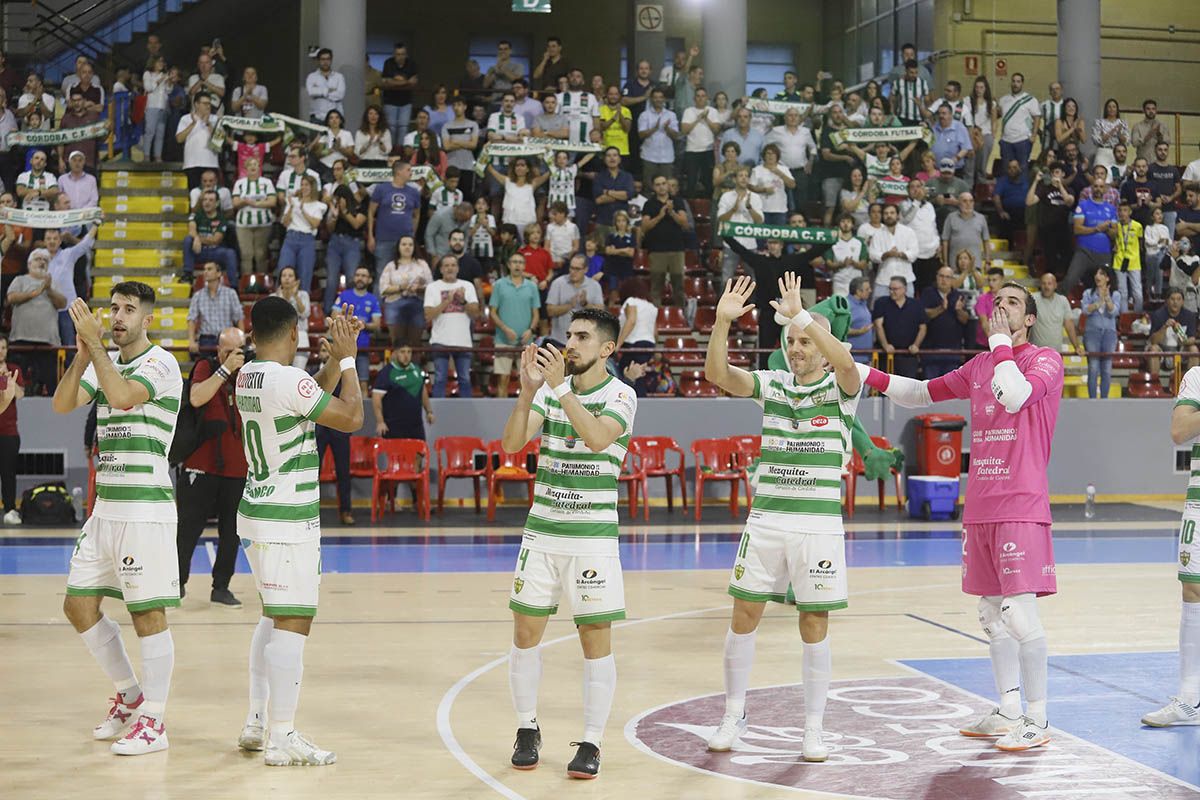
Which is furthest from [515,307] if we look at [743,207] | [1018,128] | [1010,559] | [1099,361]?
[1010,559]

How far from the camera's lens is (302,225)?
1922 centimetres

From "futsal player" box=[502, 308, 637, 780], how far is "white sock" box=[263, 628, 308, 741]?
3.48ft

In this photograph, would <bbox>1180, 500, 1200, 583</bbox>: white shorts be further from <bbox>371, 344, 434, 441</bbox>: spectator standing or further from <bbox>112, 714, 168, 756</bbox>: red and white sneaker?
<bbox>371, 344, 434, 441</bbox>: spectator standing

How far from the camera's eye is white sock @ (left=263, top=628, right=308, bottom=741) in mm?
6938

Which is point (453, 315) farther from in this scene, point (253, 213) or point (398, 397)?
point (253, 213)

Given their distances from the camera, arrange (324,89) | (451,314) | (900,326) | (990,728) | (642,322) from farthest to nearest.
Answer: (324,89)
(900,326)
(642,322)
(451,314)
(990,728)

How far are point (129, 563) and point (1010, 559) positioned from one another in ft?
14.9

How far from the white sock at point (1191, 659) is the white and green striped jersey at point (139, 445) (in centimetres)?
560

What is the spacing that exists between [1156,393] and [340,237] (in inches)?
470

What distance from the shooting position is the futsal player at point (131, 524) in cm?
727

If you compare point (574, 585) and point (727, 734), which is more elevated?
point (574, 585)

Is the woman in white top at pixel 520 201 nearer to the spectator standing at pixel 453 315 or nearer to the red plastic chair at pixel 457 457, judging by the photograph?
the spectator standing at pixel 453 315

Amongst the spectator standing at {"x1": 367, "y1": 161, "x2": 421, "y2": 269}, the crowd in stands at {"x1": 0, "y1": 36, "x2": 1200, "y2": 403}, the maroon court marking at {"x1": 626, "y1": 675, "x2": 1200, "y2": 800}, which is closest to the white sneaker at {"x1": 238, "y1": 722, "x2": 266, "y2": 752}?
the maroon court marking at {"x1": 626, "y1": 675, "x2": 1200, "y2": 800}

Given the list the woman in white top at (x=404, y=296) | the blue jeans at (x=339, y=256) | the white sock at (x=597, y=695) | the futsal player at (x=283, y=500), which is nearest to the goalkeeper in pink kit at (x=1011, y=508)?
the white sock at (x=597, y=695)
